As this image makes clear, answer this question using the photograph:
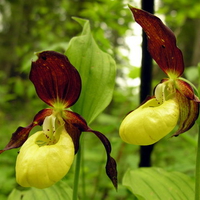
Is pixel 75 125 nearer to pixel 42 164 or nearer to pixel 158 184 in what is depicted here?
pixel 42 164

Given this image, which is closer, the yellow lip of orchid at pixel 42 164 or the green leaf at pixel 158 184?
the yellow lip of orchid at pixel 42 164

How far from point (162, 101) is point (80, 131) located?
0.41 metres

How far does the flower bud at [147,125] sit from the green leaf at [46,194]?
436mm

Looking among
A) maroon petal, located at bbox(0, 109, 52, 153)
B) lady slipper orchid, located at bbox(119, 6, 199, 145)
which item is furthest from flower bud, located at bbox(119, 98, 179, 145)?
maroon petal, located at bbox(0, 109, 52, 153)

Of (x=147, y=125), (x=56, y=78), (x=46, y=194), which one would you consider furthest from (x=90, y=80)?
(x=46, y=194)

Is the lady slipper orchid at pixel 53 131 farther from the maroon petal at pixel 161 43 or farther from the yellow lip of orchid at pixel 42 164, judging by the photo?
the maroon petal at pixel 161 43

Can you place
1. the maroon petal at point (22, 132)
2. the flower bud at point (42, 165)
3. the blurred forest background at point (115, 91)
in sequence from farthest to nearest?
the blurred forest background at point (115, 91), the maroon petal at point (22, 132), the flower bud at point (42, 165)

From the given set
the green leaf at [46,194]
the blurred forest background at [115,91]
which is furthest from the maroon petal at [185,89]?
the green leaf at [46,194]

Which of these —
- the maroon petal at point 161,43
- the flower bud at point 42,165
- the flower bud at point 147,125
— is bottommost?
the flower bud at point 42,165

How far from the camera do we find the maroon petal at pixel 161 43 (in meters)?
0.92

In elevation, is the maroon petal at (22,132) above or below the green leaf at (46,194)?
above

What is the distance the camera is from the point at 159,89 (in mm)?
1129

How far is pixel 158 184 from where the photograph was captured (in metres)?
1.17

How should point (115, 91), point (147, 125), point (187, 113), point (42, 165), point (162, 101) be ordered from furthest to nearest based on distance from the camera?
point (115, 91) → point (162, 101) → point (187, 113) → point (147, 125) → point (42, 165)
